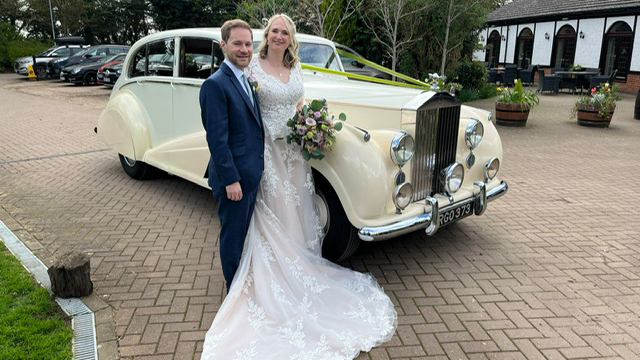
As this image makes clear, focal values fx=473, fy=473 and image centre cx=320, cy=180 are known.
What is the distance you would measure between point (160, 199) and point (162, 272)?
6.82ft

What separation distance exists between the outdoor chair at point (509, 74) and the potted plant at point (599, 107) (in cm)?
951

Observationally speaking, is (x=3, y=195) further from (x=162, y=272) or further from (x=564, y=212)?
(x=564, y=212)

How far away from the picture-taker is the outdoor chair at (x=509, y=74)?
70.0 feet

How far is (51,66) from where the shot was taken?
81.1 ft

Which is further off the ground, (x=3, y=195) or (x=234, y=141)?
(x=234, y=141)

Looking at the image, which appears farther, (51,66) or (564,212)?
(51,66)

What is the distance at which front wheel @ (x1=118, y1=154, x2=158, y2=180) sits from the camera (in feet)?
21.6

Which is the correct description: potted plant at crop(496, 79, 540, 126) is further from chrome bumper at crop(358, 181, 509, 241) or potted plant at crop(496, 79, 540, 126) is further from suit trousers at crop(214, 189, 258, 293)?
suit trousers at crop(214, 189, 258, 293)

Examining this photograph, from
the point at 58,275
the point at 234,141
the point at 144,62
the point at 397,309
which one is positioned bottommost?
the point at 397,309

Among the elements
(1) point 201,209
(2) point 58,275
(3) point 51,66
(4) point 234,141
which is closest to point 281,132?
(4) point 234,141

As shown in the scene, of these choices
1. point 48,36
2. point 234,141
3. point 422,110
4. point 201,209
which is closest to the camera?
point 234,141

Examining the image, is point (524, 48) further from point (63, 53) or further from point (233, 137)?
point (233, 137)

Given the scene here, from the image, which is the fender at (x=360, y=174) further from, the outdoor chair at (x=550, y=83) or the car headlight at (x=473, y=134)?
the outdoor chair at (x=550, y=83)

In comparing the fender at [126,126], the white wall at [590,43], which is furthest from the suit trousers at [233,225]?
the white wall at [590,43]
